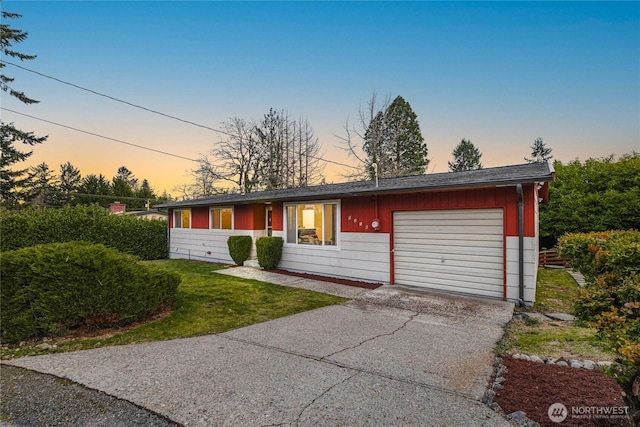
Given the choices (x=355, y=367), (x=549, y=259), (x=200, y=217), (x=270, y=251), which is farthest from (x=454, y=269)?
(x=200, y=217)

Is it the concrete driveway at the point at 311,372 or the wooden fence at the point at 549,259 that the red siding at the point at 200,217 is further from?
the wooden fence at the point at 549,259

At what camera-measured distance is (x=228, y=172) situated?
81.6 ft

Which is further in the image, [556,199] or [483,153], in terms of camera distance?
[483,153]

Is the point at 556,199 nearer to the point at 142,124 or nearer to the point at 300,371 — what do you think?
Answer: the point at 300,371

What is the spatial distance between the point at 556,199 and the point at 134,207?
1807 inches

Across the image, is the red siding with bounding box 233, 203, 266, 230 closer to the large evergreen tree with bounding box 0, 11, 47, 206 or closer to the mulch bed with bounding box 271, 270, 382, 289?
the mulch bed with bounding box 271, 270, 382, 289

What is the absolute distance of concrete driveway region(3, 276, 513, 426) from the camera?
242 cm

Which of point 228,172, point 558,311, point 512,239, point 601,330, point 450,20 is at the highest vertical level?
point 450,20

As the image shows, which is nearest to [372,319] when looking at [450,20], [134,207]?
[450,20]

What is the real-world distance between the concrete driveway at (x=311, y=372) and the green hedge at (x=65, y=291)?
2.43 ft

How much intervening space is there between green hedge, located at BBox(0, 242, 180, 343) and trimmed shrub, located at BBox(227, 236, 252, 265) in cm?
637

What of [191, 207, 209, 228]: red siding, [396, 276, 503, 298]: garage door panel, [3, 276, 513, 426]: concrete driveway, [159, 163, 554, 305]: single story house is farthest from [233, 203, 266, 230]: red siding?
[3, 276, 513, 426]: concrete driveway

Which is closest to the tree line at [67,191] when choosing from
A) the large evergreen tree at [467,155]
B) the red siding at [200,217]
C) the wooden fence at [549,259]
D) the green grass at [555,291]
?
the red siding at [200,217]

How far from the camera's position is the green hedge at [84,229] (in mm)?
10039
